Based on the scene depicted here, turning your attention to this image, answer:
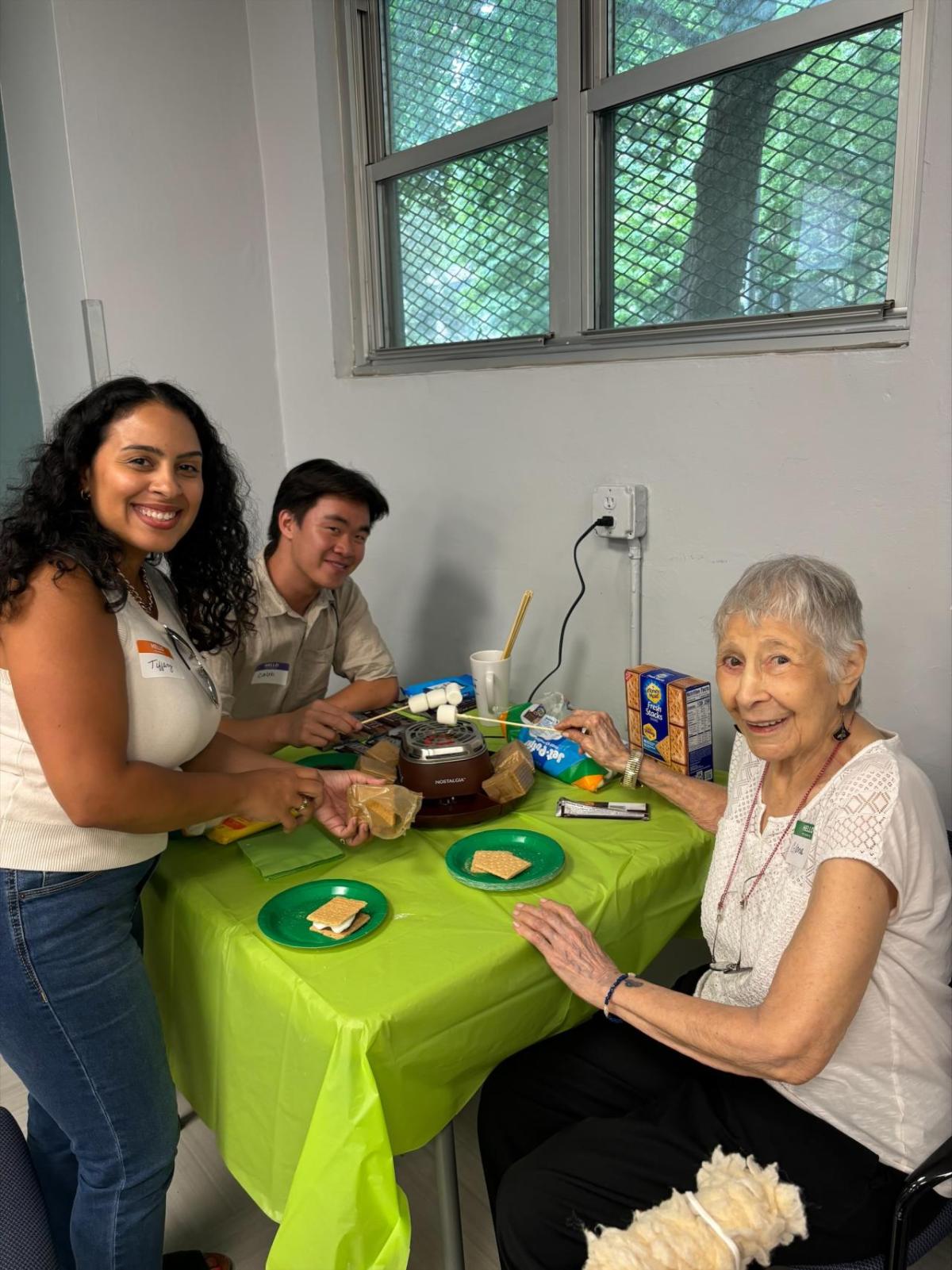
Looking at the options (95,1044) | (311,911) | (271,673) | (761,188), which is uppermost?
(761,188)

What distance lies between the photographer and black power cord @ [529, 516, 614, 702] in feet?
6.41

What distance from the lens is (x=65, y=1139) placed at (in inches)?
53.3

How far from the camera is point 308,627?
6.71 feet

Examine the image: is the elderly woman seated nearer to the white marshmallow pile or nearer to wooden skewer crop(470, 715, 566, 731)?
wooden skewer crop(470, 715, 566, 731)

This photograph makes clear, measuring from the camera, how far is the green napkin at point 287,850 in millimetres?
1333

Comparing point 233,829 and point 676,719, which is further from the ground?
point 676,719

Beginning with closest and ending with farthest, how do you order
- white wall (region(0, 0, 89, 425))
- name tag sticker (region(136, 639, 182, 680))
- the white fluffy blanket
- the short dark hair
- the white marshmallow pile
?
the white fluffy blanket → name tag sticker (region(136, 639, 182, 680)) → the white marshmallow pile → the short dark hair → white wall (region(0, 0, 89, 425))

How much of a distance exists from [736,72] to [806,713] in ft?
4.25

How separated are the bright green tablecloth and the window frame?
37.3 inches

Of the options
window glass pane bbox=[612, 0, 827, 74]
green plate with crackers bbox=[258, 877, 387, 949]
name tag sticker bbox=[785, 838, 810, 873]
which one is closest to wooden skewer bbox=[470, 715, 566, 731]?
green plate with crackers bbox=[258, 877, 387, 949]

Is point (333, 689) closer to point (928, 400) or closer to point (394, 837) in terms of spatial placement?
point (394, 837)

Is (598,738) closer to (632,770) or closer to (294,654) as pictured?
(632,770)

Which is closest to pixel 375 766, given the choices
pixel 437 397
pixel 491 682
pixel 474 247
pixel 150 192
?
pixel 491 682

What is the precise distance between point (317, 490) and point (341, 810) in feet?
2.63
